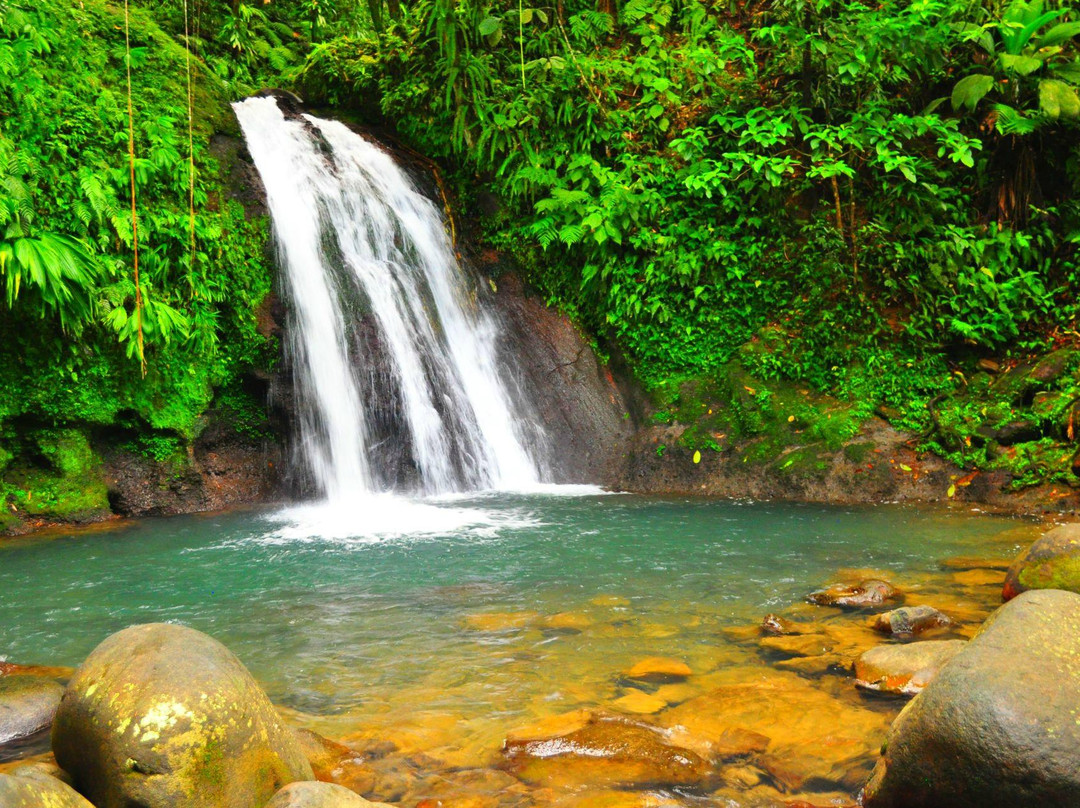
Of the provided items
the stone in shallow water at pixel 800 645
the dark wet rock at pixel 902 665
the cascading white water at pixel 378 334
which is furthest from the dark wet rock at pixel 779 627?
the cascading white water at pixel 378 334

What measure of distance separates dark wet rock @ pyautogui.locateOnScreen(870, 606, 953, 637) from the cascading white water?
18.7 feet

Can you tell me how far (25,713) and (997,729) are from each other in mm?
3966

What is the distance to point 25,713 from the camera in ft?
12.3

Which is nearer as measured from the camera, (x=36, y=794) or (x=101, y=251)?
(x=36, y=794)

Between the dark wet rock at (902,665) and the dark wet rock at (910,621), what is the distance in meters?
0.41

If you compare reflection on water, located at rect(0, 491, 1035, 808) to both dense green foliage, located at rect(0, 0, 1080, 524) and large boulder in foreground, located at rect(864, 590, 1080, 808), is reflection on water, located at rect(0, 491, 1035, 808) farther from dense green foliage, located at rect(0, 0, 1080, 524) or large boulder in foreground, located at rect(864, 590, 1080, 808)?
dense green foliage, located at rect(0, 0, 1080, 524)

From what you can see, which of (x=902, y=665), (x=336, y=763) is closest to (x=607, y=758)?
(x=336, y=763)

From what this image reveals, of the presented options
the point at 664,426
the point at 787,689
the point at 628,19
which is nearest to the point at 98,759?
the point at 787,689

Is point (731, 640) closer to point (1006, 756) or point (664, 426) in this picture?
point (1006, 756)

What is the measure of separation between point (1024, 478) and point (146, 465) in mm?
8971

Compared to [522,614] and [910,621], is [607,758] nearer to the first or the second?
[522,614]

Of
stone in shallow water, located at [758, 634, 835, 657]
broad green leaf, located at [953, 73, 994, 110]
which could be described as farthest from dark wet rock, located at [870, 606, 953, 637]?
broad green leaf, located at [953, 73, 994, 110]

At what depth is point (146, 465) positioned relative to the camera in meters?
8.88

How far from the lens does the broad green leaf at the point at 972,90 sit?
9258 millimetres
